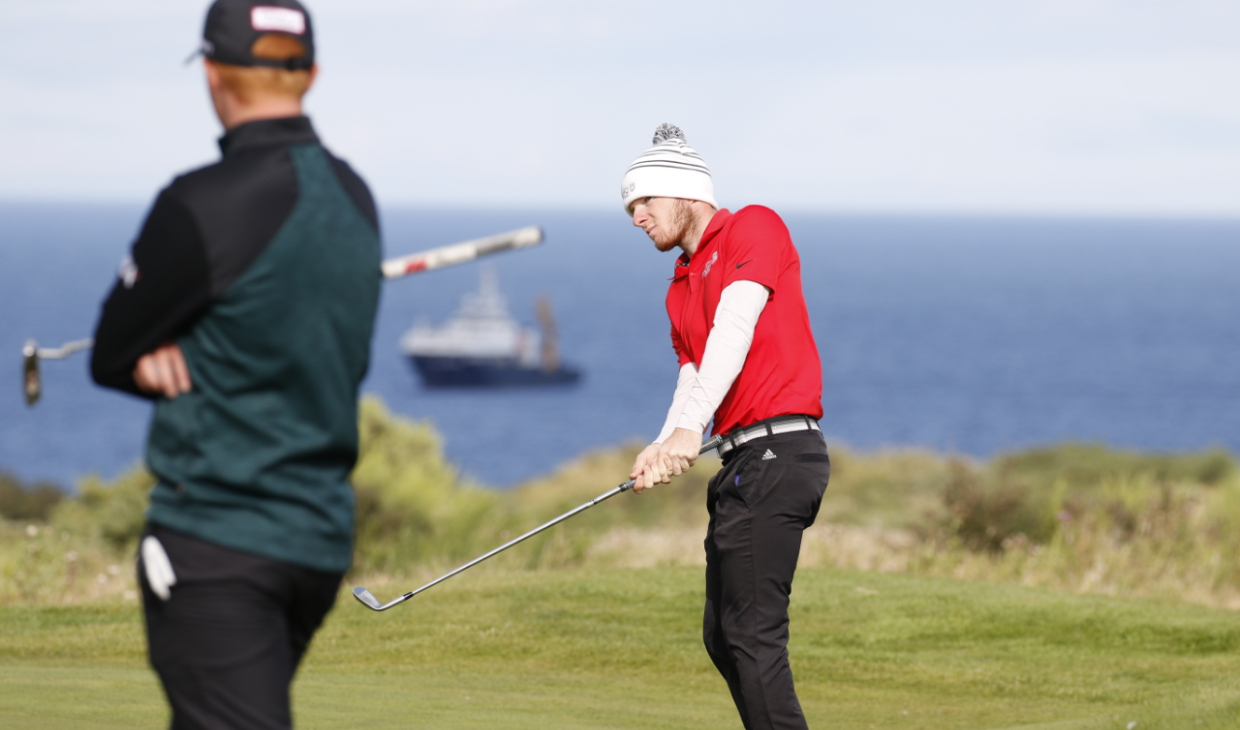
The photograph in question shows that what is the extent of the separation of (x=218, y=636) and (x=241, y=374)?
1.62ft

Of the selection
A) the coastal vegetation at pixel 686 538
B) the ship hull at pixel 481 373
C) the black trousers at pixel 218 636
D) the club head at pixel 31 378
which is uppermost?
the black trousers at pixel 218 636

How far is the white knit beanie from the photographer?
4.82 metres

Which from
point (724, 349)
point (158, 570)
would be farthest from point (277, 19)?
point (724, 349)

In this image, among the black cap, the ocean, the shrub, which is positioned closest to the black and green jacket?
the black cap

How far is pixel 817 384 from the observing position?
15.1 ft

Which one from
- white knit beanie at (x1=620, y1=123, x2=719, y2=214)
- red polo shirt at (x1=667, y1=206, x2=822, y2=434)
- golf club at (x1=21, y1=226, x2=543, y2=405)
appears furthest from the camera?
white knit beanie at (x1=620, y1=123, x2=719, y2=214)

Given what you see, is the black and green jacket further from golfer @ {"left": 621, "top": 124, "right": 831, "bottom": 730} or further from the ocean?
the ocean

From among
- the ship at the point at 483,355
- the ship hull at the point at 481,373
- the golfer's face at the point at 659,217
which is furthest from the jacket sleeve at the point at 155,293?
the ship hull at the point at 481,373

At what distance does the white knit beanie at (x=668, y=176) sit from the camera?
15.8 feet

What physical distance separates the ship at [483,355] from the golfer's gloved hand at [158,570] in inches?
3096

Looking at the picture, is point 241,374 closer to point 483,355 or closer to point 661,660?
point 661,660

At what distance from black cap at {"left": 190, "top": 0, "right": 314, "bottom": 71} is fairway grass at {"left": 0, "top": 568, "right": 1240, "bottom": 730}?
144 inches

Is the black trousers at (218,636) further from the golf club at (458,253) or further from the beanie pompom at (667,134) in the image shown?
the beanie pompom at (667,134)

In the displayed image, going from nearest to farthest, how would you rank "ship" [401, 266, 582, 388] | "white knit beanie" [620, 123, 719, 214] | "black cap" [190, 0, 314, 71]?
1. "black cap" [190, 0, 314, 71]
2. "white knit beanie" [620, 123, 719, 214]
3. "ship" [401, 266, 582, 388]
